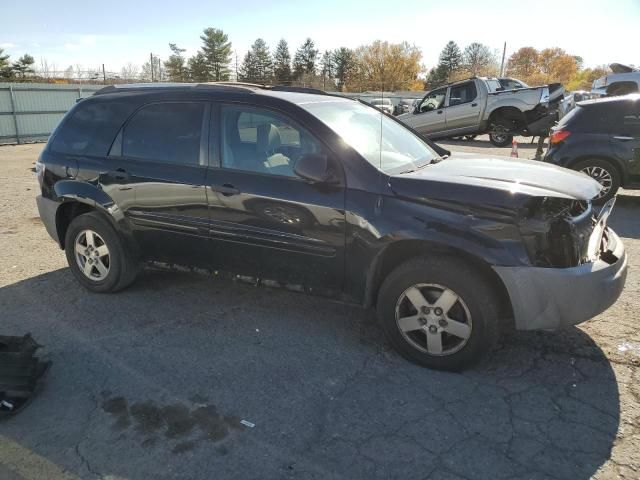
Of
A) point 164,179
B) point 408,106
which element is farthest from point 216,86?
point 408,106

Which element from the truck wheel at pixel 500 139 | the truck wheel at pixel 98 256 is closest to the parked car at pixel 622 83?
the truck wheel at pixel 500 139

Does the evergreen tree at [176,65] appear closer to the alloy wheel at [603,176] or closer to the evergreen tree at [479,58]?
the evergreen tree at [479,58]

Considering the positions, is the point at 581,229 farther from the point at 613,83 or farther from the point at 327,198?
the point at 613,83

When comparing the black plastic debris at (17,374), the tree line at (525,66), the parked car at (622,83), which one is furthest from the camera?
the tree line at (525,66)

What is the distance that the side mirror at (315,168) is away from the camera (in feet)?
11.0

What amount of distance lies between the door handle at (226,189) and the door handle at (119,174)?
3.00 ft

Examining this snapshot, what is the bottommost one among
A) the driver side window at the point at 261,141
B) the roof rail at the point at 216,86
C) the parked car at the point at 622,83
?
the driver side window at the point at 261,141

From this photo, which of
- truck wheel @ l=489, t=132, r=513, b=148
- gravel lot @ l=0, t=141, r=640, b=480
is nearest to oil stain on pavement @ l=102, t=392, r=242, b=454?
gravel lot @ l=0, t=141, r=640, b=480

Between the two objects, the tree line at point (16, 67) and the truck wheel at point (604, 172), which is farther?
the tree line at point (16, 67)

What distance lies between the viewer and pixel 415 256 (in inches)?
130

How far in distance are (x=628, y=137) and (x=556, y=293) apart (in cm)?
581

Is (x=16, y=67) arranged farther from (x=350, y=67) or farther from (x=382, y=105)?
(x=382, y=105)

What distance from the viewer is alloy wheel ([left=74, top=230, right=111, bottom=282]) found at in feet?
14.8

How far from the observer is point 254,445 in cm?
267
